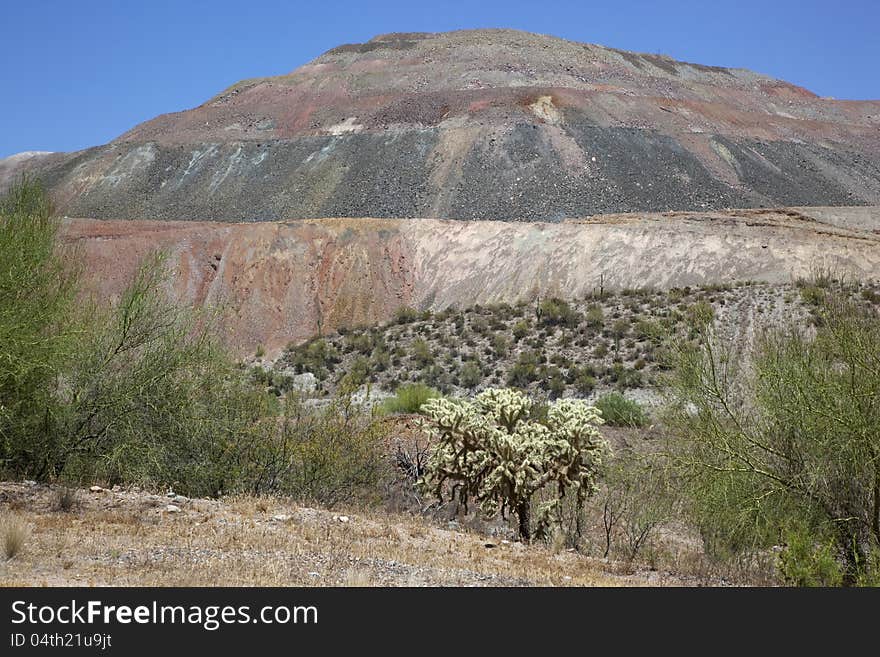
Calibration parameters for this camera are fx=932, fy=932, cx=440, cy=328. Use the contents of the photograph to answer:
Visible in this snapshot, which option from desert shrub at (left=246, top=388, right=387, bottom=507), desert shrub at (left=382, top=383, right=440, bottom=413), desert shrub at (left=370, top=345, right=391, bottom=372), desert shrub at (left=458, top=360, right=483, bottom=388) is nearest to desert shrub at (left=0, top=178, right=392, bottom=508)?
desert shrub at (left=246, top=388, right=387, bottom=507)

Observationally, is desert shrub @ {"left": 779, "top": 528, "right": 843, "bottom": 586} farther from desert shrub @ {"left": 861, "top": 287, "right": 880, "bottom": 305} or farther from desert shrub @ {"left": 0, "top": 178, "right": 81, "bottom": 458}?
desert shrub @ {"left": 861, "top": 287, "right": 880, "bottom": 305}

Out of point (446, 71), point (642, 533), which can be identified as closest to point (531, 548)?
point (642, 533)

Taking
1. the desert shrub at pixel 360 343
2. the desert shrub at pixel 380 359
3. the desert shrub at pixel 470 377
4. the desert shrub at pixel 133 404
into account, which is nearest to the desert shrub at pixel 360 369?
the desert shrub at pixel 380 359

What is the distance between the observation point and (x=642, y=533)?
13297 mm

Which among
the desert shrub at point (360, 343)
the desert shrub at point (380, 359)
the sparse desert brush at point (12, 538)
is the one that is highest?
the desert shrub at point (360, 343)

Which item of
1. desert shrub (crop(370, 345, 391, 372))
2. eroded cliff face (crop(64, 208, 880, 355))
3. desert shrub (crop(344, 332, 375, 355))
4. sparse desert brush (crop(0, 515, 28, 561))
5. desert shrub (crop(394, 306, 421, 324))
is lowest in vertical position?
sparse desert brush (crop(0, 515, 28, 561))

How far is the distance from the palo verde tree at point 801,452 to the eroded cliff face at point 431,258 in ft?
101

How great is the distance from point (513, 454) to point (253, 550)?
224 inches

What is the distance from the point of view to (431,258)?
167 ft

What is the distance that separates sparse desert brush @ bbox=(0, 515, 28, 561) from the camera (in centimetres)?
965

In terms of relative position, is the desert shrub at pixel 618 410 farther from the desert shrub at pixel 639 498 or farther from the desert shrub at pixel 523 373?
the desert shrub at pixel 639 498

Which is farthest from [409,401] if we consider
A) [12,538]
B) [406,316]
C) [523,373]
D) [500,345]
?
[12,538]

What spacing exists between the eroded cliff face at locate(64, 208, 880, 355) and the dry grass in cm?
3051

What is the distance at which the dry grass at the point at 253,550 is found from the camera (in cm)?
934
